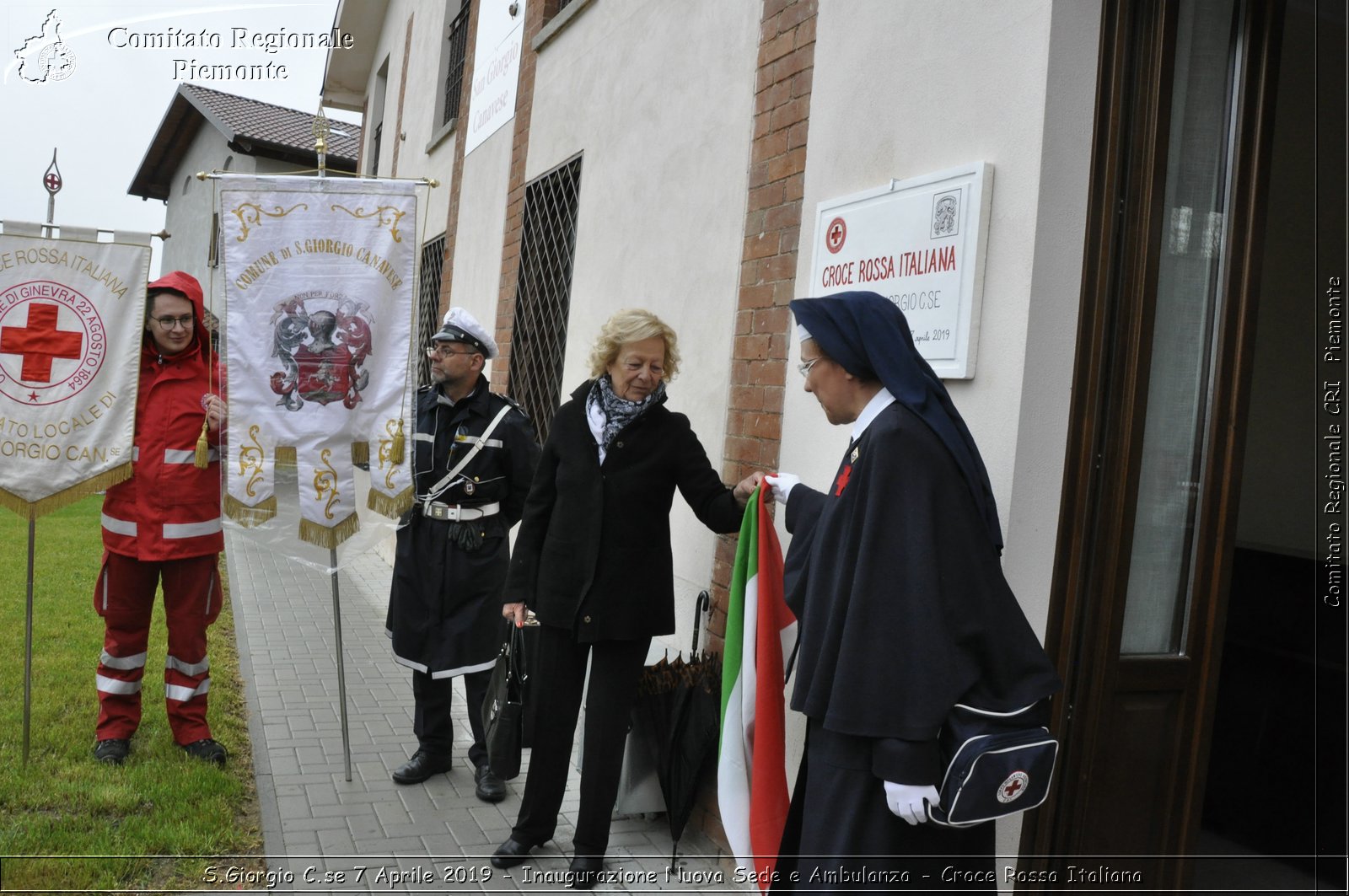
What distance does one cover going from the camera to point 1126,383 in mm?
3035

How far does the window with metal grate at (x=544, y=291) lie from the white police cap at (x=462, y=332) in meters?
2.02

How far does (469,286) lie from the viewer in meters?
9.30

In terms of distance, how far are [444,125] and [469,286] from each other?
3095mm

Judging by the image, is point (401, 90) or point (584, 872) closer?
point (584, 872)

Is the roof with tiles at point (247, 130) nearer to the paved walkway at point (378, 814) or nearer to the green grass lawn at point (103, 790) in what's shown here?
the green grass lawn at point (103, 790)

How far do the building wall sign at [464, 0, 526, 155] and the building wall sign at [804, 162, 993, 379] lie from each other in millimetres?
5438

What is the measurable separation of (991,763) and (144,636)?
3987 mm

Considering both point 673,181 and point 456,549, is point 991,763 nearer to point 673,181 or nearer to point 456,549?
point 456,549

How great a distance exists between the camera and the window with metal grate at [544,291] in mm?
7129

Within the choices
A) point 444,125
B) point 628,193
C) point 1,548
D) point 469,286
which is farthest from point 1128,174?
point 1,548

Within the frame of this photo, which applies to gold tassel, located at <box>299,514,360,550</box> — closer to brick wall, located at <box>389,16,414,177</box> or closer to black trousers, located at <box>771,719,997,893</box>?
black trousers, located at <box>771,719,997,893</box>

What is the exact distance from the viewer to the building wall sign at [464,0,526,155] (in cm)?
858

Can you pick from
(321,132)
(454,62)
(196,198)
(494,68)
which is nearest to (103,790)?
(321,132)

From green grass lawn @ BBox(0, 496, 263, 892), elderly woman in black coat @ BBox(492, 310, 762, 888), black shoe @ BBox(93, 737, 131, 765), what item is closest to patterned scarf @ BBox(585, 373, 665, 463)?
elderly woman in black coat @ BBox(492, 310, 762, 888)
